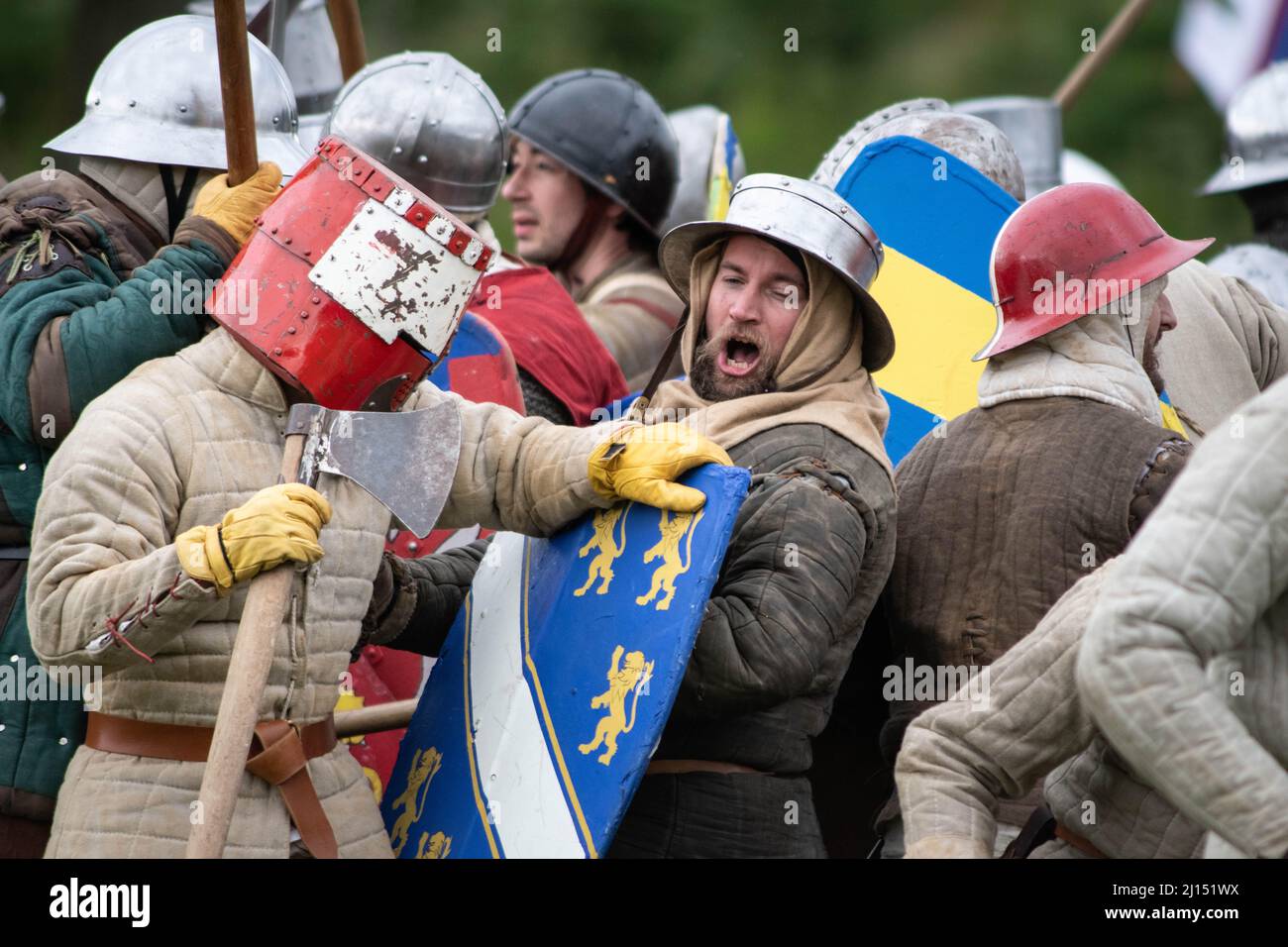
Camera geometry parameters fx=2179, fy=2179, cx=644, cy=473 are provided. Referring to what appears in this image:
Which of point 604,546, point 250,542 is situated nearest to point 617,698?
point 604,546

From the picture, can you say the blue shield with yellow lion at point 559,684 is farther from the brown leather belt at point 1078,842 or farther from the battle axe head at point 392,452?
the brown leather belt at point 1078,842

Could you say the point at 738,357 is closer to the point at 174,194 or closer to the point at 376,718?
the point at 376,718

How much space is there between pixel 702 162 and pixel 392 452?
4321mm

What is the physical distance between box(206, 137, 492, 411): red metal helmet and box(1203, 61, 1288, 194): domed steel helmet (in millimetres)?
4039

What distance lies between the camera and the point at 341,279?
3535mm

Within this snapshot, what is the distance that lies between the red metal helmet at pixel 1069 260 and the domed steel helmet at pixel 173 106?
58.8 inches

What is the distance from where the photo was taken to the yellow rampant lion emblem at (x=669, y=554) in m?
3.56

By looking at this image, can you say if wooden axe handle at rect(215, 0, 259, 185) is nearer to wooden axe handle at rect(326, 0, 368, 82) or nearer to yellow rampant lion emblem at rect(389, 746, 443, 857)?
yellow rampant lion emblem at rect(389, 746, 443, 857)

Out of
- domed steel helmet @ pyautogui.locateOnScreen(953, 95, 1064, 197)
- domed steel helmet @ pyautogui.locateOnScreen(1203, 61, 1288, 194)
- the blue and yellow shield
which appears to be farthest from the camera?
domed steel helmet @ pyautogui.locateOnScreen(953, 95, 1064, 197)

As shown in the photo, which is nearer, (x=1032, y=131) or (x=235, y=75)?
(x=235, y=75)

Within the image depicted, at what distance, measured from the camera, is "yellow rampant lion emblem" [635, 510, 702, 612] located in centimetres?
356

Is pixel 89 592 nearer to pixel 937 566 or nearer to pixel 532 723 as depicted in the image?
pixel 532 723

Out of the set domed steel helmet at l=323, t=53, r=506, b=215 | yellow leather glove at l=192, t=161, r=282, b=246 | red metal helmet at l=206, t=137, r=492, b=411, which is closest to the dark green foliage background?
domed steel helmet at l=323, t=53, r=506, b=215

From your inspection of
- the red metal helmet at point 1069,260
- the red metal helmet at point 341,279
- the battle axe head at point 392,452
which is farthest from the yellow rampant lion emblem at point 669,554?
the red metal helmet at point 1069,260
